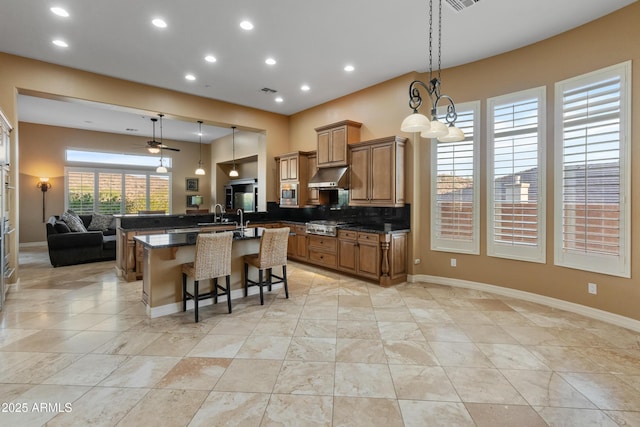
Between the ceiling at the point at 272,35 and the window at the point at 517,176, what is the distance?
2.82 feet

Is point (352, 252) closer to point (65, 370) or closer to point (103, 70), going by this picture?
point (65, 370)

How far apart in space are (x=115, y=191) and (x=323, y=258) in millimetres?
7735

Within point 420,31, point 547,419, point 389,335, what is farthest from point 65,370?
point 420,31

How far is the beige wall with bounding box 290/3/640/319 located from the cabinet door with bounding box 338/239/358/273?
0.98 meters

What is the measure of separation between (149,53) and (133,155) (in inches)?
263

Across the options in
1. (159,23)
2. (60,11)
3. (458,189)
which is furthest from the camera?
(458,189)

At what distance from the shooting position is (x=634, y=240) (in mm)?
3254

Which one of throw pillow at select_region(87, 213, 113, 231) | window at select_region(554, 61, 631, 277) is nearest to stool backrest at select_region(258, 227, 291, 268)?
window at select_region(554, 61, 631, 277)

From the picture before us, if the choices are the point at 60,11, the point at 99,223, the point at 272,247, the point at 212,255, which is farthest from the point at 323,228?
the point at 99,223

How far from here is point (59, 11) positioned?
339 cm

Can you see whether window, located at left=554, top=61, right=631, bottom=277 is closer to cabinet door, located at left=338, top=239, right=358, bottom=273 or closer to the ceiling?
the ceiling

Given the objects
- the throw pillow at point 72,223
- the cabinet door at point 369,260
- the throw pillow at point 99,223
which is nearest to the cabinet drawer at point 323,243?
the cabinet door at point 369,260

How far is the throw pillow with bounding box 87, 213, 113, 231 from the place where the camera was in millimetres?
8078

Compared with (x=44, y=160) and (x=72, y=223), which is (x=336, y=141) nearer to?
(x=72, y=223)
